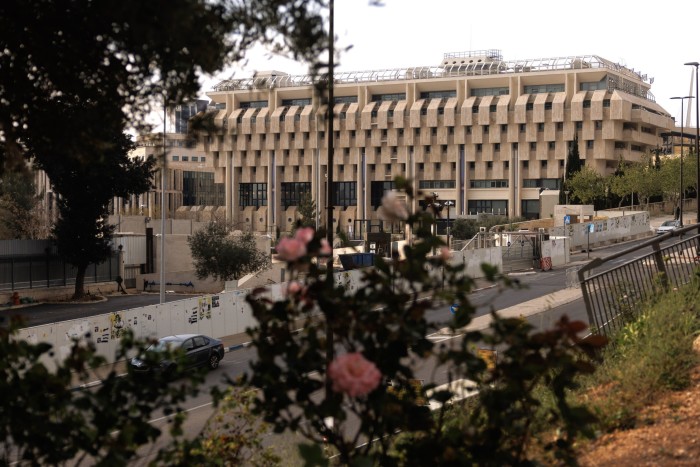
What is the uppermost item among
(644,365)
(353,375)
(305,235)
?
(305,235)

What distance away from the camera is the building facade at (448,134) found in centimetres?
9544

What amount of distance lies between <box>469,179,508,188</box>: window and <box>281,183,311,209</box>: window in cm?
2092

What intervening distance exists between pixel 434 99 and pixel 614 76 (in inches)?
788

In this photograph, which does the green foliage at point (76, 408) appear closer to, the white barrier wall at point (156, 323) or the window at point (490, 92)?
the white barrier wall at point (156, 323)

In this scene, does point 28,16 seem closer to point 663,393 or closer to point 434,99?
point 663,393

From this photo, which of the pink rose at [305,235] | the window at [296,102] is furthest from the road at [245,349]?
the window at [296,102]

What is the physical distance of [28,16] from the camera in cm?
584

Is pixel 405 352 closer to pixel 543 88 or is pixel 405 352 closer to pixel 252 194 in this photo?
pixel 543 88

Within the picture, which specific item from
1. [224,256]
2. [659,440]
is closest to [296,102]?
[224,256]

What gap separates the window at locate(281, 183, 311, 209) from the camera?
360ft

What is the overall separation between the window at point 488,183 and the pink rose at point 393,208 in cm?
9659

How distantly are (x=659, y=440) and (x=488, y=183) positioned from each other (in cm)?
9549

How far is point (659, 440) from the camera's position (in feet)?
20.3

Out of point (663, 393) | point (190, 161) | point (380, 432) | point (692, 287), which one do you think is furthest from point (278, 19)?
point (190, 161)
